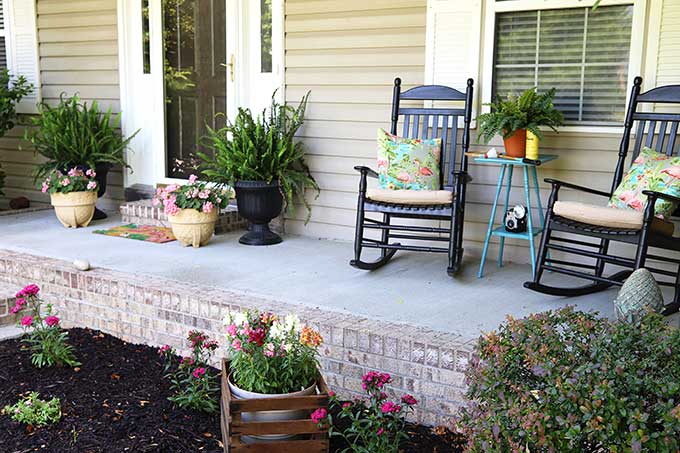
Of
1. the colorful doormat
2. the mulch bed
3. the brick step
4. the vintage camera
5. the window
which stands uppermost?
the window

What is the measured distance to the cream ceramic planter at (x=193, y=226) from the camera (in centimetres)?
460

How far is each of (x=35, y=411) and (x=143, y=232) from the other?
7.79ft

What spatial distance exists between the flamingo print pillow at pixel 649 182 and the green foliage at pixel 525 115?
502 mm

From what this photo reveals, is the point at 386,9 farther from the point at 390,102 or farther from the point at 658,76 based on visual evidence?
the point at 658,76

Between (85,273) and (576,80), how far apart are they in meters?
2.88

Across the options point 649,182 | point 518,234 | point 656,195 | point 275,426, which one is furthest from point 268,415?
point 649,182

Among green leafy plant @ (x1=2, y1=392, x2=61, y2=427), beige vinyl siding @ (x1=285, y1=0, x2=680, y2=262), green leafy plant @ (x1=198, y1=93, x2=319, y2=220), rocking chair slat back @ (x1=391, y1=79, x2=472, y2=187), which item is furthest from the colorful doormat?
green leafy plant @ (x1=2, y1=392, x2=61, y2=427)

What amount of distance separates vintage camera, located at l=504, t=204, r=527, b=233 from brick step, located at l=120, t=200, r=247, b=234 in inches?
81.3

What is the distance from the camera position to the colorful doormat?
4906 mm

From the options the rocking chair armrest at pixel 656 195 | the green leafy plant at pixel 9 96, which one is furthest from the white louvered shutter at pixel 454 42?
the green leafy plant at pixel 9 96

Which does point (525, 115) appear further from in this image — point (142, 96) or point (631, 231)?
point (142, 96)

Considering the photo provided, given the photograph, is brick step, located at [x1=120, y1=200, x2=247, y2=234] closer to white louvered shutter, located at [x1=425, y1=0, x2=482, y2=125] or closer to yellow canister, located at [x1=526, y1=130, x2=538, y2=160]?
white louvered shutter, located at [x1=425, y1=0, x2=482, y2=125]

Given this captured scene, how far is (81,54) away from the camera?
610 cm

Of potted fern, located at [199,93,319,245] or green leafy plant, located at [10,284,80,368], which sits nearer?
green leafy plant, located at [10,284,80,368]
